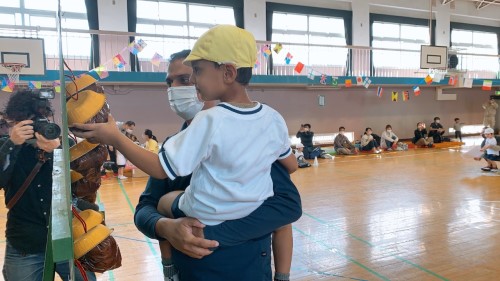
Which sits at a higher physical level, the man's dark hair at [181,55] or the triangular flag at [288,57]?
the triangular flag at [288,57]

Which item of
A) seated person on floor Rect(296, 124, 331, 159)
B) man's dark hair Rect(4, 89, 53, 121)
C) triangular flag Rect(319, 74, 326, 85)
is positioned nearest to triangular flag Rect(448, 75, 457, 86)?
triangular flag Rect(319, 74, 326, 85)

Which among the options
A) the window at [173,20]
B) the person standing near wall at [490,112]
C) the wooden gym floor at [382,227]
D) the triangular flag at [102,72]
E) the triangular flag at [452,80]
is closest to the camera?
the wooden gym floor at [382,227]

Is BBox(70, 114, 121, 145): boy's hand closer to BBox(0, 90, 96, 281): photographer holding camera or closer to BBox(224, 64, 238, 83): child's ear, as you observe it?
BBox(224, 64, 238, 83): child's ear

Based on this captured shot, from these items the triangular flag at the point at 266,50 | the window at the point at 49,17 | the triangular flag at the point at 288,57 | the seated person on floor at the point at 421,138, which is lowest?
the seated person on floor at the point at 421,138

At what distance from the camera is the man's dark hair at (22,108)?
71.4 inches

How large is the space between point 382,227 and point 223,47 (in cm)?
452

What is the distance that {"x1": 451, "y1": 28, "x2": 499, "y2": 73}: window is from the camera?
1596cm

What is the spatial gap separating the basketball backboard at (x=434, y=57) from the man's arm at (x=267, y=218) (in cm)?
1357

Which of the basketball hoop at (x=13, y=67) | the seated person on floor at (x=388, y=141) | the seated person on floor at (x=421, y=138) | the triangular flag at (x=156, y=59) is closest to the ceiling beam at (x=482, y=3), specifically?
the seated person on floor at (x=421, y=138)

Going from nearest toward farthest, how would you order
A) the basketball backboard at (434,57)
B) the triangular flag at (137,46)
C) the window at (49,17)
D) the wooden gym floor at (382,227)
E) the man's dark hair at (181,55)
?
1. the man's dark hair at (181,55)
2. the wooden gym floor at (382,227)
3. the triangular flag at (137,46)
4. the window at (49,17)
5. the basketball backboard at (434,57)

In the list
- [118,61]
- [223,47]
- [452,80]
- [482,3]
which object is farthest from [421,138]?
[223,47]

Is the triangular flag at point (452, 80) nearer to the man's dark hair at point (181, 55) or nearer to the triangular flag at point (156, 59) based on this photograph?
the triangular flag at point (156, 59)

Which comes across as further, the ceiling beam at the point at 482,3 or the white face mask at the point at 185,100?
the ceiling beam at the point at 482,3

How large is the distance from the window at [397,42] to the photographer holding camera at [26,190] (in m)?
14.2
